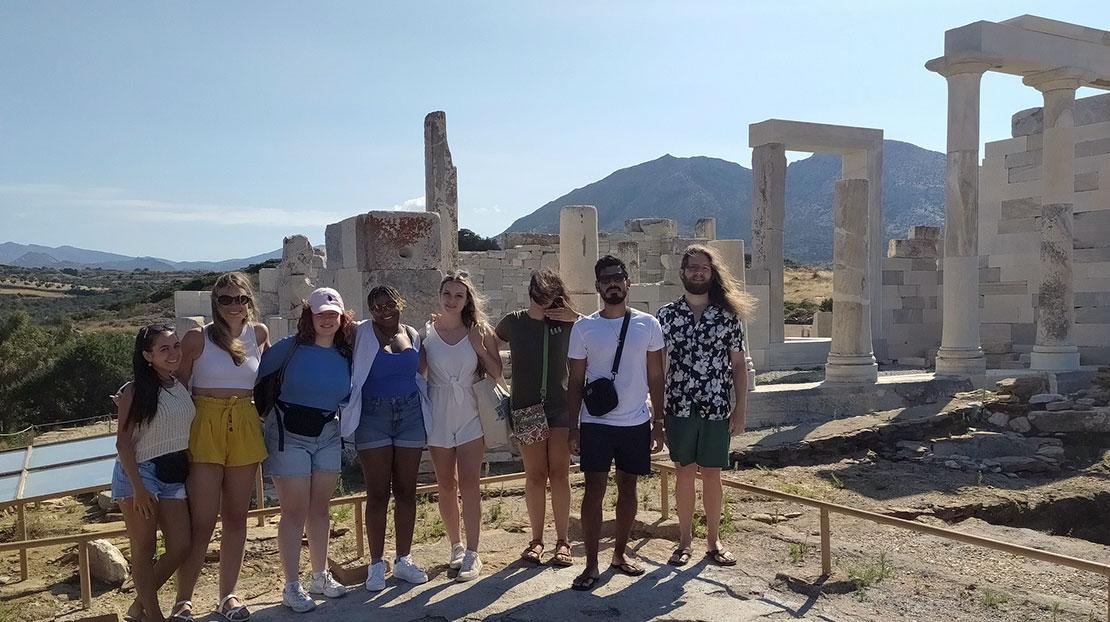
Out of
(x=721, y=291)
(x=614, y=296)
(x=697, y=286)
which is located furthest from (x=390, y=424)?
(x=721, y=291)

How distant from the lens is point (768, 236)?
18.8 meters

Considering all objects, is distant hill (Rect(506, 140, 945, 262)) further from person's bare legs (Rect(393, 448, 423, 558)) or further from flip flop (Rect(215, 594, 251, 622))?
flip flop (Rect(215, 594, 251, 622))

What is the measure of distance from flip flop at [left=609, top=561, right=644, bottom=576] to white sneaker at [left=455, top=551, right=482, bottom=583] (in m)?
0.84

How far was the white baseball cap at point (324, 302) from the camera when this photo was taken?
474cm

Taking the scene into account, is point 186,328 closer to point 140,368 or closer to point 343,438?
point 140,368

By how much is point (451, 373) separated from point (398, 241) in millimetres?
4501

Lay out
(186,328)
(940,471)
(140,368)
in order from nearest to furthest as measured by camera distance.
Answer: (140,368) < (186,328) < (940,471)

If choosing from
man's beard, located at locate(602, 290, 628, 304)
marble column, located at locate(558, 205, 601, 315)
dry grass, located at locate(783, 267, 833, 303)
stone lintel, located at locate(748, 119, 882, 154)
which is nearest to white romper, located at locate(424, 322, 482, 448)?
man's beard, located at locate(602, 290, 628, 304)

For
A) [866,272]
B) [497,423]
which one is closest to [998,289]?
[866,272]

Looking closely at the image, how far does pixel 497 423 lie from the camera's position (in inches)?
204

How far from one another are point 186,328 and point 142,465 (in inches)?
29.6

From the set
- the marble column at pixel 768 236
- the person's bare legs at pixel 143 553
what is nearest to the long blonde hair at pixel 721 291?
the person's bare legs at pixel 143 553

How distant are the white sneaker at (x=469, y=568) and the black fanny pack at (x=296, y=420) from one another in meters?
1.24

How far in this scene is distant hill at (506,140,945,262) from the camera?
13300 cm
